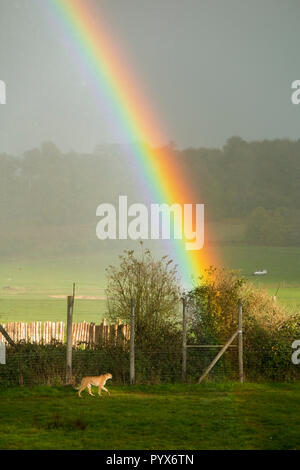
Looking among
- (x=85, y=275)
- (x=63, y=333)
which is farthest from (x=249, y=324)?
(x=85, y=275)

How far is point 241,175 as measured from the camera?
80.7 meters

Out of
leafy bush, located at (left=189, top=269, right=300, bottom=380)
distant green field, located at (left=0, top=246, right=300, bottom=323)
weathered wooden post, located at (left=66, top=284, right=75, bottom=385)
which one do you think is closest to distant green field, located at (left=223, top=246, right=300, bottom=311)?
distant green field, located at (left=0, top=246, right=300, bottom=323)

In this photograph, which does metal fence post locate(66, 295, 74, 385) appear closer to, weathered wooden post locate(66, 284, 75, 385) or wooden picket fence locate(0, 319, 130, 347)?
weathered wooden post locate(66, 284, 75, 385)

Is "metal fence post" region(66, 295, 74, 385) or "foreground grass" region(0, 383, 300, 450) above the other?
"metal fence post" region(66, 295, 74, 385)

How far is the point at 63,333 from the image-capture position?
17.8 m

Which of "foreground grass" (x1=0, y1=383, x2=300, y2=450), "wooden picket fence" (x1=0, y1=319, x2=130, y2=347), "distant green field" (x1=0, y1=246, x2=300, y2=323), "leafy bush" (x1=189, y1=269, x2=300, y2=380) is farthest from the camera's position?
"distant green field" (x1=0, y1=246, x2=300, y2=323)

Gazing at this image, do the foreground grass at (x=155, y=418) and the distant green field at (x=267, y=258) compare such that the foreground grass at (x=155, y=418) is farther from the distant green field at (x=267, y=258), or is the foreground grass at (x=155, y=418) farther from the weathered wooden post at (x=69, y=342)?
the distant green field at (x=267, y=258)

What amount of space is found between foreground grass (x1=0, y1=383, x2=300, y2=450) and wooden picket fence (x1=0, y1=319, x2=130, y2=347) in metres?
1.78

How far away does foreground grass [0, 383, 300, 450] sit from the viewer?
10766mm

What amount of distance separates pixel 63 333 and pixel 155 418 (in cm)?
571

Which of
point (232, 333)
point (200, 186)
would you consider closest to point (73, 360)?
point (232, 333)

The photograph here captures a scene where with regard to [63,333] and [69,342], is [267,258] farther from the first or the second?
[69,342]

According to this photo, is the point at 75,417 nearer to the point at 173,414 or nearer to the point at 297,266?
the point at 173,414

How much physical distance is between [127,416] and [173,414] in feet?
2.93
